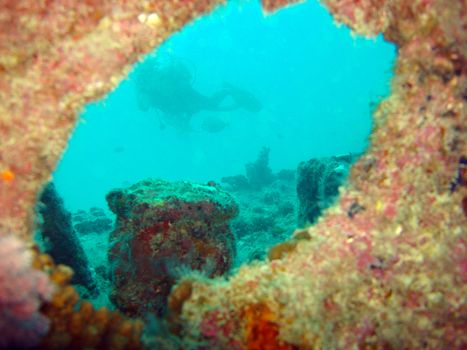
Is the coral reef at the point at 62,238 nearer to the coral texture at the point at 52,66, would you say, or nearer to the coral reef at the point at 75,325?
the coral texture at the point at 52,66

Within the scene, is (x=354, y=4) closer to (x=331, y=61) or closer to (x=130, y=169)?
(x=130, y=169)

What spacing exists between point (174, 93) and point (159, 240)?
98.4ft

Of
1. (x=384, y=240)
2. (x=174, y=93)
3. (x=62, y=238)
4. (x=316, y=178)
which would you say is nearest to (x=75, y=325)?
(x=384, y=240)

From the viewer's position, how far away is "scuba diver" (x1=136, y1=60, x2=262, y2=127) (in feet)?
102

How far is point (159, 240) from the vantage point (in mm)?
4914

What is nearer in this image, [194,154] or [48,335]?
[48,335]

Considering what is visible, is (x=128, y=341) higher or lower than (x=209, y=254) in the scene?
lower

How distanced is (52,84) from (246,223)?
36.2ft

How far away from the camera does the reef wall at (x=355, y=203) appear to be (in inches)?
97.1

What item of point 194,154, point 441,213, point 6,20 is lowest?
point 441,213

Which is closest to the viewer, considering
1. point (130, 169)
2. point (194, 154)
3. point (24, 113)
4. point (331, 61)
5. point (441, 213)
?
point (24, 113)

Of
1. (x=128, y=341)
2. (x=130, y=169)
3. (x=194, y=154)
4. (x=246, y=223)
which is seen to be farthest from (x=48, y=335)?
(x=130, y=169)

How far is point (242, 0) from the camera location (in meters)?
2.94

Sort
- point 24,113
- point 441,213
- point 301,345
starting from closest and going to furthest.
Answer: point 24,113
point 301,345
point 441,213
